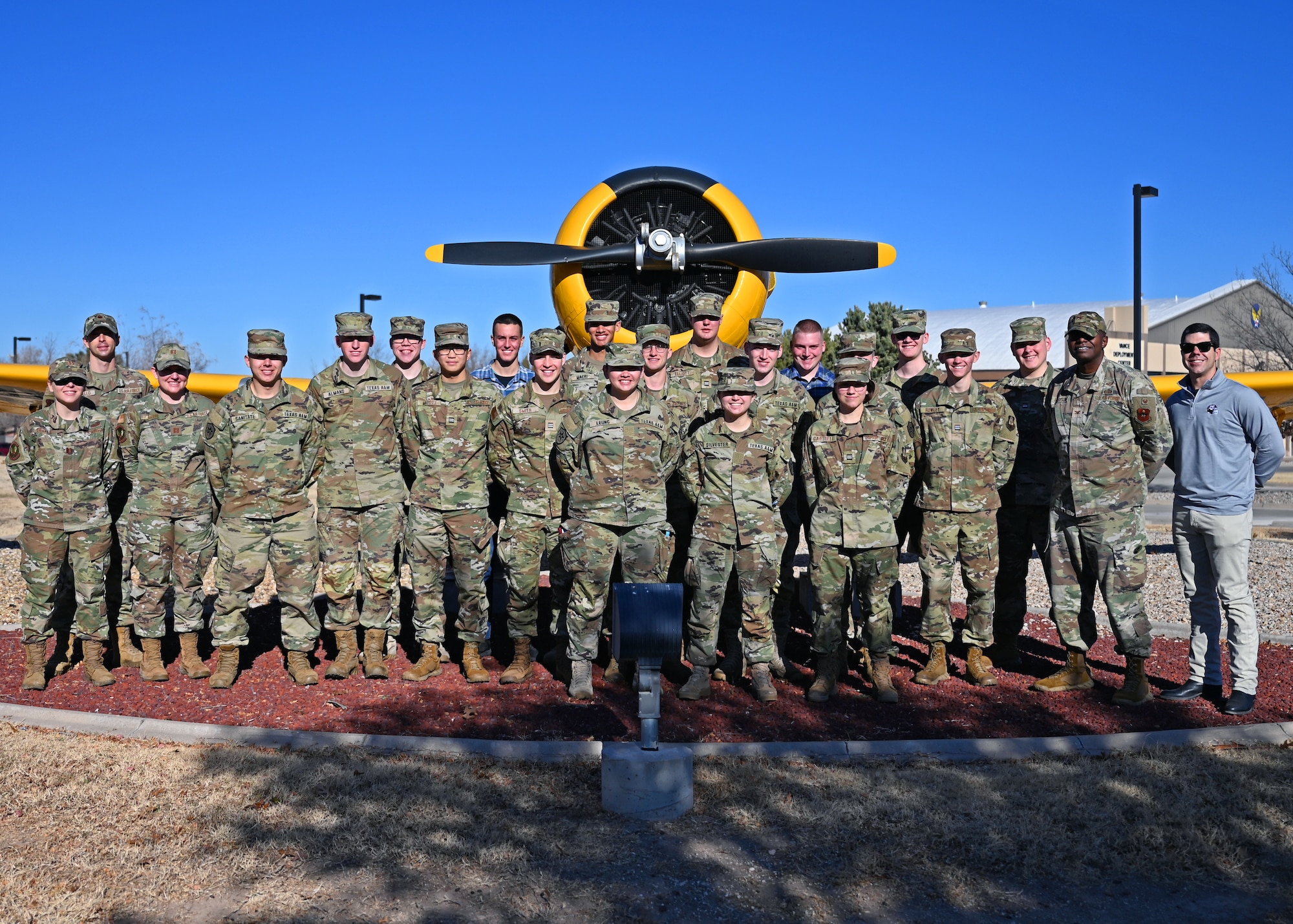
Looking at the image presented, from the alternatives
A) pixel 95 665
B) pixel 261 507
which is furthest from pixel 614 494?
pixel 95 665

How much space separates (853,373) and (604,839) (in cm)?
296

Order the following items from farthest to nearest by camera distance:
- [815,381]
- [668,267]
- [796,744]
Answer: [668,267] < [815,381] < [796,744]

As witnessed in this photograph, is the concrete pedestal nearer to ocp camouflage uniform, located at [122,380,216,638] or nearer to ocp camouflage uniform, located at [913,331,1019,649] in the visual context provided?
ocp camouflage uniform, located at [913,331,1019,649]

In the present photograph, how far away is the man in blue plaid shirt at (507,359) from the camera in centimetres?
693

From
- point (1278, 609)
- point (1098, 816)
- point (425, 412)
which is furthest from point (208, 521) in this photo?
point (1278, 609)

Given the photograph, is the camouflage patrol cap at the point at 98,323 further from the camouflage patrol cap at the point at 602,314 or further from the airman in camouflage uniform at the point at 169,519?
the camouflage patrol cap at the point at 602,314

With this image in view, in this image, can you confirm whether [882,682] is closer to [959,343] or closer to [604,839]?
[959,343]

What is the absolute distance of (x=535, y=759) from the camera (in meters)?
4.83

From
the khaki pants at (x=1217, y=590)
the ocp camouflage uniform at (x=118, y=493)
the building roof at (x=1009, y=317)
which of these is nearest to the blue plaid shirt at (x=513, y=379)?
the ocp camouflage uniform at (x=118, y=493)

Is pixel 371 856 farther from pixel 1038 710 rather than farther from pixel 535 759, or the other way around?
pixel 1038 710

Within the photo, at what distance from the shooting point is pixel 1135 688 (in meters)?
5.86

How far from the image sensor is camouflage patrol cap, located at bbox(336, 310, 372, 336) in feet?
21.8

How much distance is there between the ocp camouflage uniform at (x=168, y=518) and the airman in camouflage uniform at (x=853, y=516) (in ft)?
11.7

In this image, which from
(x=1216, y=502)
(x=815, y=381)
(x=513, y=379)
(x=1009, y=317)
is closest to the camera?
(x=1216, y=502)
